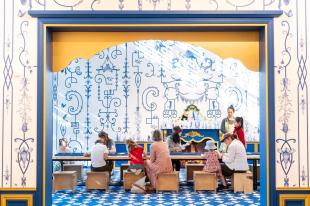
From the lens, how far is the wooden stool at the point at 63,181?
9766 millimetres

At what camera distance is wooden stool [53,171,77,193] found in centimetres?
977

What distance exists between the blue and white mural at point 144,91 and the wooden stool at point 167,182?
4180 mm

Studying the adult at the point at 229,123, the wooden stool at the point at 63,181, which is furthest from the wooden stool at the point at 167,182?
the adult at the point at 229,123

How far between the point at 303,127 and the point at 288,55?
0.82 m

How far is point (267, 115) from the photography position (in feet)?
19.1

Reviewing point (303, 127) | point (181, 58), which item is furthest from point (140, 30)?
point (181, 58)

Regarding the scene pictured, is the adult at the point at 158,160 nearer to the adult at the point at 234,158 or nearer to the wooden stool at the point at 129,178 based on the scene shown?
the wooden stool at the point at 129,178

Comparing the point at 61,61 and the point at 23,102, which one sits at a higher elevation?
the point at 61,61

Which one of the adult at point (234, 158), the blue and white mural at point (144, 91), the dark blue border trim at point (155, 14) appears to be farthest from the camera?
the blue and white mural at point (144, 91)

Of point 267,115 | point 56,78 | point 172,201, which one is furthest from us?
point 56,78

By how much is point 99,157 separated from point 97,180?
45 cm

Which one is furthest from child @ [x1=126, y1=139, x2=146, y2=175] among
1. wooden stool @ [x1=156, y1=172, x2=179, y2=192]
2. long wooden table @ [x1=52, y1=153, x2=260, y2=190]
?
wooden stool @ [x1=156, y1=172, x2=179, y2=192]

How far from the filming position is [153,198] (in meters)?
9.09

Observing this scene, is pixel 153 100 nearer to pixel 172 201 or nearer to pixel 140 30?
pixel 172 201
